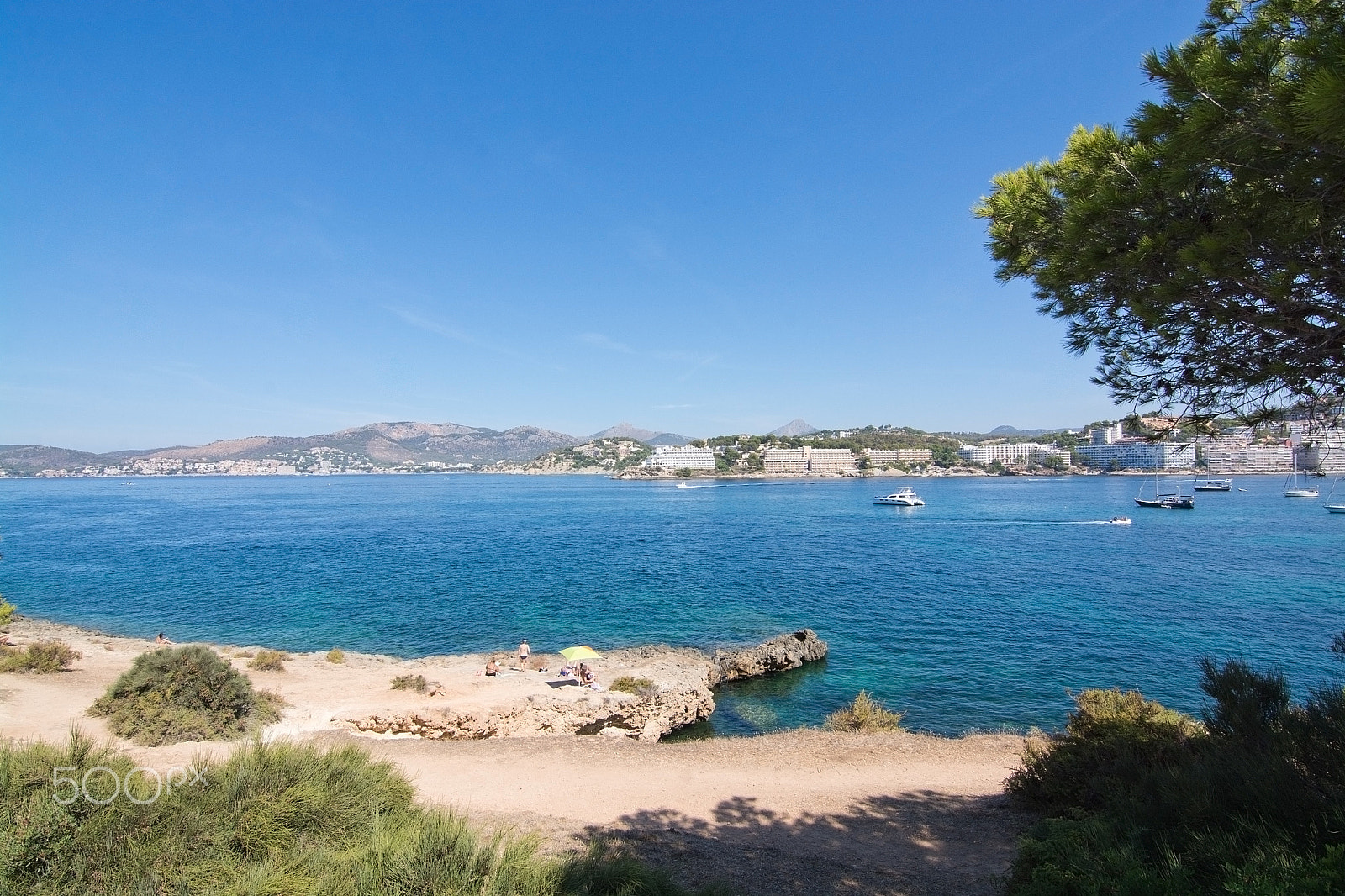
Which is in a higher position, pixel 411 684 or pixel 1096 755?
pixel 1096 755

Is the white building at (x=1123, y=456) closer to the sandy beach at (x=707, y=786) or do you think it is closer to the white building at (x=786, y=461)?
the white building at (x=786, y=461)

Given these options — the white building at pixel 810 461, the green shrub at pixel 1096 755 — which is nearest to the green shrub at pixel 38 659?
the green shrub at pixel 1096 755

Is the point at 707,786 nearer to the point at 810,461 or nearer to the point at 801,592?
the point at 801,592

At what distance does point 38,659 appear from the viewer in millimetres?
15234

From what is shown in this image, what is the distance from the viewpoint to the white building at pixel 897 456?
180125 mm

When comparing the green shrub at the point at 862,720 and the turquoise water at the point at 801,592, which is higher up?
the green shrub at the point at 862,720

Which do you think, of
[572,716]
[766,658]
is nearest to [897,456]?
[766,658]

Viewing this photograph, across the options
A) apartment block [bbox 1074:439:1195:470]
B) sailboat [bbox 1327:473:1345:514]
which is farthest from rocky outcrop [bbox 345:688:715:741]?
apartment block [bbox 1074:439:1195:470]

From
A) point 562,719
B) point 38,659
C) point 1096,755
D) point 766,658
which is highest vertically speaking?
point 1096,755

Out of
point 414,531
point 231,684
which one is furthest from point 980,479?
point 231,684

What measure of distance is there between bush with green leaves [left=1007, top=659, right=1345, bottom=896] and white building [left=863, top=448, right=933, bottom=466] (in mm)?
181850
